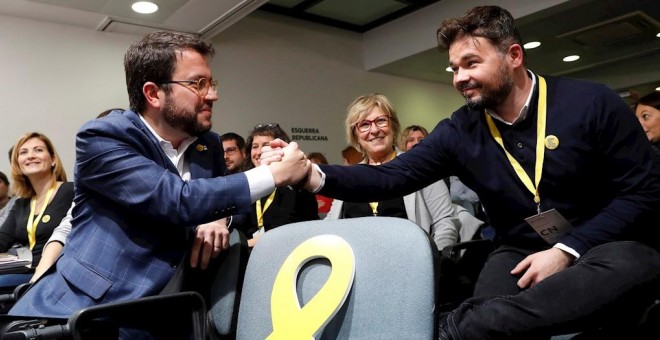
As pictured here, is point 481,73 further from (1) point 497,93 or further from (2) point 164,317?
(2) point 164,317

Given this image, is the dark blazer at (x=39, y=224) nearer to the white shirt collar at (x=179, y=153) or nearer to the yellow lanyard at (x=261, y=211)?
the yellow lanyard at (x=261, y=211)

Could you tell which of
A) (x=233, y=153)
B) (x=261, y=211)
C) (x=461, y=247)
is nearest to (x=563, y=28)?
(x=233, y=153)

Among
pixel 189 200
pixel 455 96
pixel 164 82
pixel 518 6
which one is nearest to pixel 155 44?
pixel 164 82

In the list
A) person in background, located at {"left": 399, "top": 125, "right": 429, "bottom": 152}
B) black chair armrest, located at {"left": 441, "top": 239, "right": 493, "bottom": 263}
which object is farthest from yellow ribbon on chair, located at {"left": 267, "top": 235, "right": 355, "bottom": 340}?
person in background, located at {"left": 399, "top": 125, "right": 429, "bottom": 152}

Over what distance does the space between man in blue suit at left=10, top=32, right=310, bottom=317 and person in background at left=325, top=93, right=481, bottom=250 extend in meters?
1.08

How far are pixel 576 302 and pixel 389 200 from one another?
147 centimetres

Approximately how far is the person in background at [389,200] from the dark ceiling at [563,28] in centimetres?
331

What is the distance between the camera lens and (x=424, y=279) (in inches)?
42.4

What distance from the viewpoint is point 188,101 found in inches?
63.5

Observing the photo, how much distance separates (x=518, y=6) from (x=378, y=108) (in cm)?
331

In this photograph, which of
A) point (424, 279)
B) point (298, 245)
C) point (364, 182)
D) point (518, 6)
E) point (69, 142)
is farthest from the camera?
point (518, 6)

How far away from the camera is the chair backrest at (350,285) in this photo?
1088mm

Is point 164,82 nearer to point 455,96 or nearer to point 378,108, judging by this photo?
point 378,108

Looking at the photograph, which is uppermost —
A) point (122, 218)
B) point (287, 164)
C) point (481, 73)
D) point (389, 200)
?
point (481, 73)
